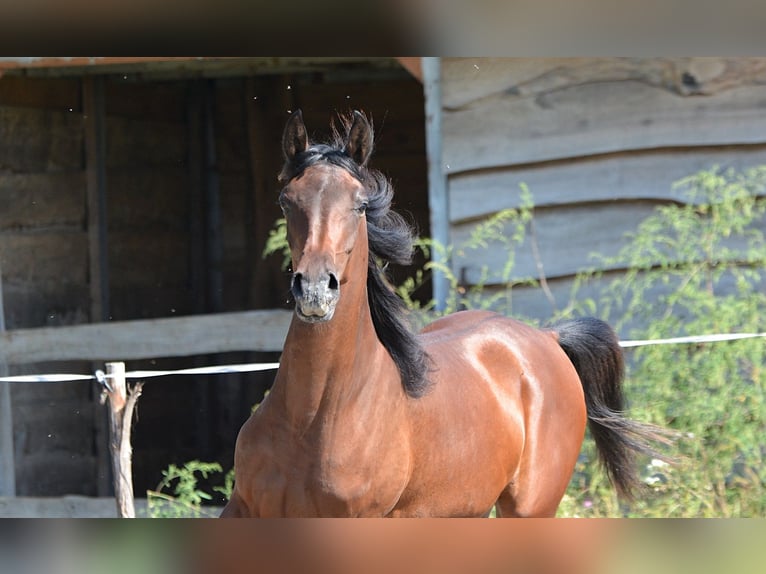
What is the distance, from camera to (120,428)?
15.8 ft

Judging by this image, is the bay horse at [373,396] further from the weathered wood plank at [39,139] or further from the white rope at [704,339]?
the weathered wood plank at [39,139]

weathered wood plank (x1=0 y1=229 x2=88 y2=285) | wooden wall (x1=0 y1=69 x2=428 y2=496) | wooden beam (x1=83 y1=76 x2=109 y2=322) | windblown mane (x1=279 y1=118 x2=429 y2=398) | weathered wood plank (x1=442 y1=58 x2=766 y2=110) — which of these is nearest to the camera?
windblown mane (x1=279 y1=118 x2=429 y2=398)

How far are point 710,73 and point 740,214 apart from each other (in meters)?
0.82

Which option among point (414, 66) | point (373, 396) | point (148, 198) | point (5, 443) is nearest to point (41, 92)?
point (148, 198)

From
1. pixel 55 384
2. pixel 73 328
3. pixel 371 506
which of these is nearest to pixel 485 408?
pixel 371 506

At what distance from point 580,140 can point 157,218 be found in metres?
4.59

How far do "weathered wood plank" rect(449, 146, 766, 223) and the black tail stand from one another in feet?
5.55

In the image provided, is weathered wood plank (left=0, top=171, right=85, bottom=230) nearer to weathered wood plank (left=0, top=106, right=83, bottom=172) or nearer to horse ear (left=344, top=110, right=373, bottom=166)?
weathered wood plank (left=0, top=106, right=83, bottom=172)

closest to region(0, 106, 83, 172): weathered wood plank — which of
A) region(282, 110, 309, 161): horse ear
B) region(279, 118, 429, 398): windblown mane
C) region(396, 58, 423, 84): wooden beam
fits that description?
region(396, 58, 423, 84): wooden beam

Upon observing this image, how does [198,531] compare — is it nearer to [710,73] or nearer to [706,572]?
[706,572]

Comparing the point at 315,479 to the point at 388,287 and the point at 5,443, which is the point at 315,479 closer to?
the point at 388,287

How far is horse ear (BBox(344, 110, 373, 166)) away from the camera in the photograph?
2.96m

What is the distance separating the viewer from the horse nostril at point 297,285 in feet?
8.38

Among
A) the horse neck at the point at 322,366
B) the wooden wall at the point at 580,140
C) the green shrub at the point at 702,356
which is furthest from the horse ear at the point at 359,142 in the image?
the wooden wall at the point at 580,140
